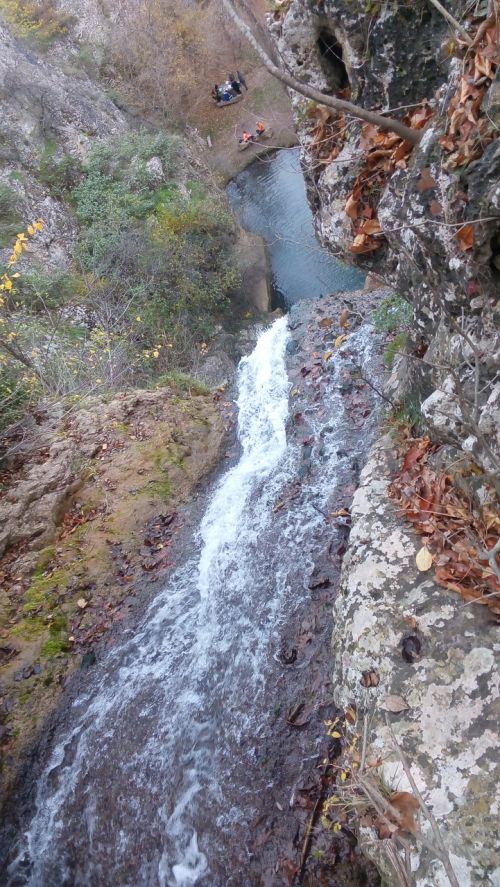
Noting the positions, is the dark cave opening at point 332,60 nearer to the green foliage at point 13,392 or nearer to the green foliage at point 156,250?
the green foliage at point 13,392

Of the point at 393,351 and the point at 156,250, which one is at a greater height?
the point at 156,250

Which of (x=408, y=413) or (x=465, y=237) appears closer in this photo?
(x=465, y=237)

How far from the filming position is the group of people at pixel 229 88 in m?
18.6

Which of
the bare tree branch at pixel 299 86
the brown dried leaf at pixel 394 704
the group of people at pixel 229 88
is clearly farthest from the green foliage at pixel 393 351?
the group of people at pixel 229 88

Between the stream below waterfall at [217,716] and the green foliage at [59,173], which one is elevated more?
the green foliage at [59,173]

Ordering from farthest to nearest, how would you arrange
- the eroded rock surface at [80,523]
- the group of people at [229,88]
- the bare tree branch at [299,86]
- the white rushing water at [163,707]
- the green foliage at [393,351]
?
the group of people at [229,88], the green foliage at [393,351], the eroded rock surface at [80,523], the white rushing water at [163,707], the bare tree branch at [299,86]

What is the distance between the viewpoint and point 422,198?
3.31 metres

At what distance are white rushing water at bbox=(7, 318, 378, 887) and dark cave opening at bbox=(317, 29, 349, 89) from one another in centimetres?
372

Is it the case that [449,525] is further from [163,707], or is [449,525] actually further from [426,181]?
[163,707]

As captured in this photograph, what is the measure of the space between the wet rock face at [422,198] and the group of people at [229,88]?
1686cm

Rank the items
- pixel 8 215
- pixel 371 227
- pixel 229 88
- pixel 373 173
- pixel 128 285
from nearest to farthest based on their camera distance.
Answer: pixel 373 173
pixel 371 227
pixel 128 285
pixel 8 215
pixel 229 88

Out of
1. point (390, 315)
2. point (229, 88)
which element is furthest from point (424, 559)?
point (229, 88)

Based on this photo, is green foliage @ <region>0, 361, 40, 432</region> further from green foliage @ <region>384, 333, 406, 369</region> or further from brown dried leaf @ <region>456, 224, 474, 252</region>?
brown dried leaf @ <region>456, 224, 474, 252</region>

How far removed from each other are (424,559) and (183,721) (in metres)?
2.69
